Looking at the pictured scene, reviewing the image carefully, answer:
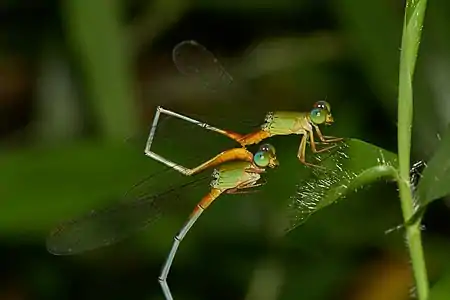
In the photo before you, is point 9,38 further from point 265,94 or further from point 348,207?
point 348,207

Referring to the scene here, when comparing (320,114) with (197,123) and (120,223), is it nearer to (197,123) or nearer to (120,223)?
(197,123)

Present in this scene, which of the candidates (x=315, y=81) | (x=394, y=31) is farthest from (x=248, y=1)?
(x=394, y=31)

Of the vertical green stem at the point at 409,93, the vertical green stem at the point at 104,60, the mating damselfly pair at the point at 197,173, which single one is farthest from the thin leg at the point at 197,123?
the vertical green stem at the point at 104,60

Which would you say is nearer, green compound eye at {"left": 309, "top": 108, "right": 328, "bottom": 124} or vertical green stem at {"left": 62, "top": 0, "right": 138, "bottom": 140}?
green compound eye at {"left": 309, "top": 108, "right": 328, "bottom": 124}

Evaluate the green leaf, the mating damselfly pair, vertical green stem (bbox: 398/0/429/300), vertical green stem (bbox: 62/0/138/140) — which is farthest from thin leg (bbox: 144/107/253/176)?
vertical green stem (bbox: 62/0/138/140)

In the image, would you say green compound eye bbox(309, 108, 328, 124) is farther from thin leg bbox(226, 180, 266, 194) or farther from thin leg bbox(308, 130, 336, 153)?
thin leg bbox(226, 180, 266, 194)

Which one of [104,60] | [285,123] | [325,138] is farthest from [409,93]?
[104,60]
